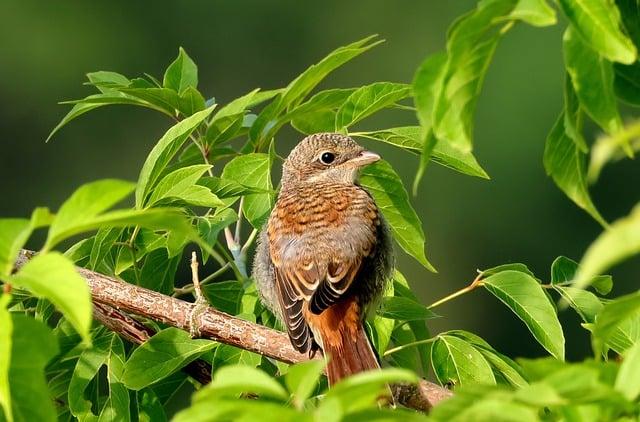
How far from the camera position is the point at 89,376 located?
3.15 meters

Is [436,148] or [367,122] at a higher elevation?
[436,148]

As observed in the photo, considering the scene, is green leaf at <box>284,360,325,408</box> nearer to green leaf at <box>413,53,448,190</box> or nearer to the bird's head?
green leaf at <box>413,53,448,190</box>

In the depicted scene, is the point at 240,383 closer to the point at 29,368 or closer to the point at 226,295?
the point at 29,368

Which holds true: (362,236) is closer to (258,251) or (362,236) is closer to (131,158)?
(258,251)

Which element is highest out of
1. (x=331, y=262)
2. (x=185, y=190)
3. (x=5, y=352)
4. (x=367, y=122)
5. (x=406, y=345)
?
(x=5, y=352)

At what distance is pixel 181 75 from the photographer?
380 centimetres

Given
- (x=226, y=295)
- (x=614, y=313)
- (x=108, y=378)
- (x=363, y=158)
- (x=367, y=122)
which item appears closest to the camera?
(x=614, y=313)

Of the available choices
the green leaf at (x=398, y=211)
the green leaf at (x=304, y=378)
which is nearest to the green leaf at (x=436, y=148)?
the green leaf at (x=398, y=211)

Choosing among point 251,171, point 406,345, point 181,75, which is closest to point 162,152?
point 251,171

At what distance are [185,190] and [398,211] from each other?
2.59 ft

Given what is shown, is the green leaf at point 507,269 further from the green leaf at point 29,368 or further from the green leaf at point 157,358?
the green leaf at point 29,368

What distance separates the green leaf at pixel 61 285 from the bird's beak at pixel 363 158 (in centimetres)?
274

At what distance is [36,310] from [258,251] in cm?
152

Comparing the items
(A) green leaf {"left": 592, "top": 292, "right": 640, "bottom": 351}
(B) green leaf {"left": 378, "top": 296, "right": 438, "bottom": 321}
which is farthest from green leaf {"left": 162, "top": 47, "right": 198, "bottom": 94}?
(A) green leaf {"left": 592, "top": 292, "right": 640, "bottom": 351}
